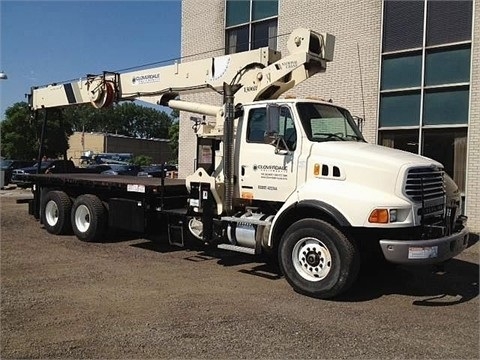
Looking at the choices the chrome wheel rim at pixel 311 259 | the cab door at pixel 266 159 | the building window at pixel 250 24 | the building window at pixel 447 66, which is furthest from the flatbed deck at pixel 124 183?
the building window at pixel 250 24

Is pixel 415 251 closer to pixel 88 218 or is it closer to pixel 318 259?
pixel 318 259

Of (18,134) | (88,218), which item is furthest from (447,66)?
(18,134)

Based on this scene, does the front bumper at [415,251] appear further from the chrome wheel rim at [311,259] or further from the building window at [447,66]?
the building window at [447,66]

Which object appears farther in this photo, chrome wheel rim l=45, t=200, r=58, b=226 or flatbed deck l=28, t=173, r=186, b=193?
chrome wheel rim l=45, t=200, r=58, b=226

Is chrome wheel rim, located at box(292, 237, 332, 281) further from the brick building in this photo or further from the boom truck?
the brick building

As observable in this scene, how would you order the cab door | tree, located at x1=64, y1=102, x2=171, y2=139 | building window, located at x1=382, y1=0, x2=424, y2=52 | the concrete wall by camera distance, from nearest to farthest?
the cab door → the concrete wall → building window, located at x1=382, y1=0, x2=424, y2=52 → tree, located at x1=64, y1=102, x2=171, y2=139

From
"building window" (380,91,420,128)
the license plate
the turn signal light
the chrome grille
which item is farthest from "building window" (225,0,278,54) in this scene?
the license plate

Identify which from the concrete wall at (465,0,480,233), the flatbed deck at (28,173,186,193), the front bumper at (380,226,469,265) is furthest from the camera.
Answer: the concrete wall at (465,0,480,233)

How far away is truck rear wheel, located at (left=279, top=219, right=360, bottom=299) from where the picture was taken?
662 cm

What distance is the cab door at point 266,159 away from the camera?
7.62 meters

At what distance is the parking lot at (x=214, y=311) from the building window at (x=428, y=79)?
4.39 m

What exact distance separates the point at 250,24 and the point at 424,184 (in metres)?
11.3

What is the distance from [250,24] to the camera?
16703 millimetres

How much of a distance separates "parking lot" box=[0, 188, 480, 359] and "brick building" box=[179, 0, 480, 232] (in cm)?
430
